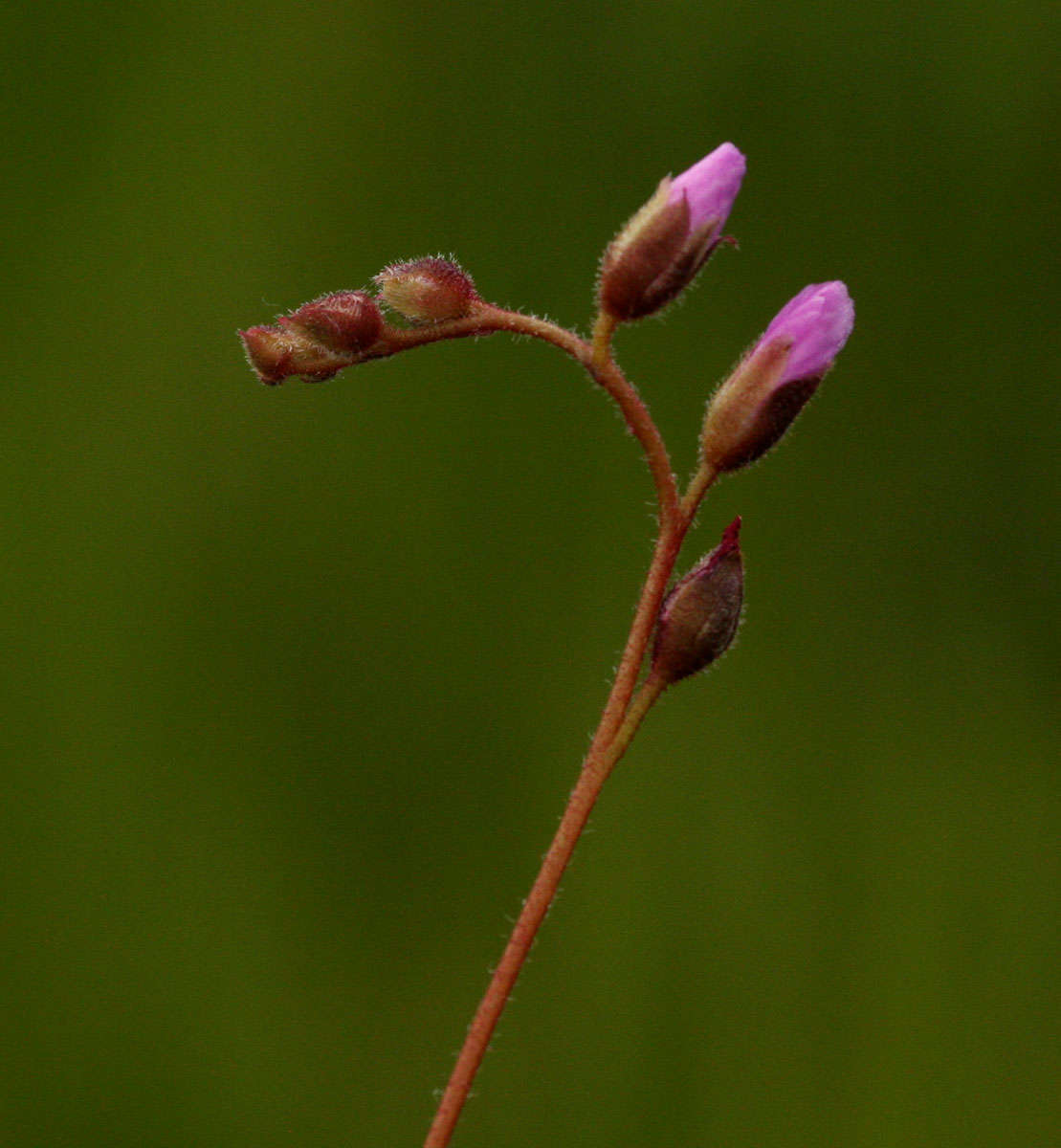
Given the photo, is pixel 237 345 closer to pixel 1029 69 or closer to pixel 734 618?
pixel 1029 69

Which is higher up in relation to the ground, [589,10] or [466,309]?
[589,10]

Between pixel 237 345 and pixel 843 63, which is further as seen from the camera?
pixel 843 63

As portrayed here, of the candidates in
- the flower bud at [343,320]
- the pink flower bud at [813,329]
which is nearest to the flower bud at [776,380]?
the pink flower bud at [813,329]

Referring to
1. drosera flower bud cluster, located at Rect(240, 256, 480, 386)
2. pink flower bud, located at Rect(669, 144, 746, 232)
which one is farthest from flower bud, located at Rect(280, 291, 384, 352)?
pink flower bud, located at Rect(669, 144, 746, 232)

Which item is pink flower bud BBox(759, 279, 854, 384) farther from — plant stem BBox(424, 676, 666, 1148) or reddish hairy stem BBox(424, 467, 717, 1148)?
plant stem BBox(424, 676, 666, 1148)

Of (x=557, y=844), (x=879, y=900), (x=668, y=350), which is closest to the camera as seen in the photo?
(x=557, y=844)

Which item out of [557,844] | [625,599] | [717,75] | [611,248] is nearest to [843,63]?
[717,75]

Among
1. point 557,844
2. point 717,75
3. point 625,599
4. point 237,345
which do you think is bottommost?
point 625,599

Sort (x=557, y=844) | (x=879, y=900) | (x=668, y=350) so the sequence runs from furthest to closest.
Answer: (x=668, y=350)
(x=879, y=900)
(x=557, y=844)
